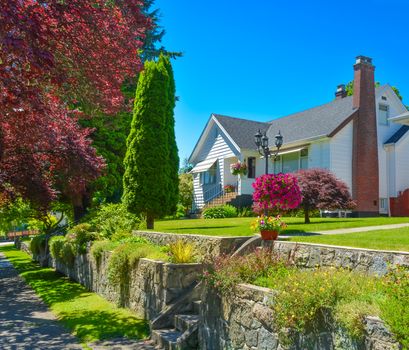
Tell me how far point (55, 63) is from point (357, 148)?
19787 millimetres

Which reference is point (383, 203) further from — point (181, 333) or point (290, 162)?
point (181, 333)

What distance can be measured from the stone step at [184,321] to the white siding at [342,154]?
54.6ft

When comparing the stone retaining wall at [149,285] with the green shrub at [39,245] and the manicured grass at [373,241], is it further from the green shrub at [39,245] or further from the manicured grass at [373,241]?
the green shrub at [39,245]

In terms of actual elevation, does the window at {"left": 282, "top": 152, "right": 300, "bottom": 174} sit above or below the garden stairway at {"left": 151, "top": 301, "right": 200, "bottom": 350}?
above

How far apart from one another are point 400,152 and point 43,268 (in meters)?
21.0

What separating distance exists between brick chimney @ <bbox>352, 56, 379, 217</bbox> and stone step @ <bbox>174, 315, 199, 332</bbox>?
17515 mm

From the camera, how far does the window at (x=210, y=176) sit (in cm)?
2998

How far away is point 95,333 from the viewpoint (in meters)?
8.14

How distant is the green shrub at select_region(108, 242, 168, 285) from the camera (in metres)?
9.82

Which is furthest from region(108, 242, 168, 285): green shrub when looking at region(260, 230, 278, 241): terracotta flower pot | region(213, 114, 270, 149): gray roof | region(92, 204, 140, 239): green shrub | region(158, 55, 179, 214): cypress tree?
region(213, 114, 270, 149): gray roof

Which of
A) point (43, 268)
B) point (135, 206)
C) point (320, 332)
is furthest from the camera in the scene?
point (43, 268)

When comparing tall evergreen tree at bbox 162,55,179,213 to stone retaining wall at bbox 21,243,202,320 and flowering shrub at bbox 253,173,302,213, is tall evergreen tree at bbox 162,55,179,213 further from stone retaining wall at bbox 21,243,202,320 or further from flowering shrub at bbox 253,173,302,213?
flowering shrub at bbox 253,173,302,213

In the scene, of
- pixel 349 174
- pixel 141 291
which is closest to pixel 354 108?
pixel 349 174

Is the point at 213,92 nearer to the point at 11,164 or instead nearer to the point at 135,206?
the point at 135,206
